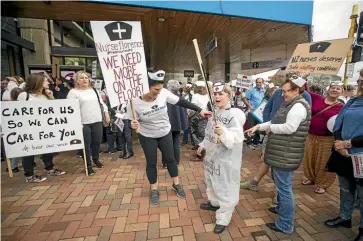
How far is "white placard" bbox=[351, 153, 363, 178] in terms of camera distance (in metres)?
2.14

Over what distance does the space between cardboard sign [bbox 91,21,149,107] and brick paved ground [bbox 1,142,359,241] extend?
1.45 m

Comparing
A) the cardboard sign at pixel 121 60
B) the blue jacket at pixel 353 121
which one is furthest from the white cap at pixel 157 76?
the blue jacket at pixel 353 121

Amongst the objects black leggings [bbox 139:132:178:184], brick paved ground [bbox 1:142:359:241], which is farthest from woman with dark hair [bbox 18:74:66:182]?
black leggings [bbox 139:132:178:184]

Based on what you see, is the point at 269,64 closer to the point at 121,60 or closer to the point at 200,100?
the point at 200,100

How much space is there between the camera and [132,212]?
2932mm

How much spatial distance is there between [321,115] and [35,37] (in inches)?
410

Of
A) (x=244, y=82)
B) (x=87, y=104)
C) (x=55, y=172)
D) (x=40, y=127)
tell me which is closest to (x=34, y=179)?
(x=55, y=172)

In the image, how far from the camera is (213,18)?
5.83 meters

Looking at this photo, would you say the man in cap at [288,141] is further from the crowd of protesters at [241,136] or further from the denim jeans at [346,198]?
the denim jeans at [346,198]

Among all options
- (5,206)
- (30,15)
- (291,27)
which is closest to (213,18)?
(291,27)

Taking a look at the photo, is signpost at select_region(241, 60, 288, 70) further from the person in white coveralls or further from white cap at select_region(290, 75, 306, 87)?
the person in white coveralls

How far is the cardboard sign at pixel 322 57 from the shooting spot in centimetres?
314

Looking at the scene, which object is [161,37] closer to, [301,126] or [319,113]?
[319,113]

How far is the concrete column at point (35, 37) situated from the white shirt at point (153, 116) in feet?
27.2
